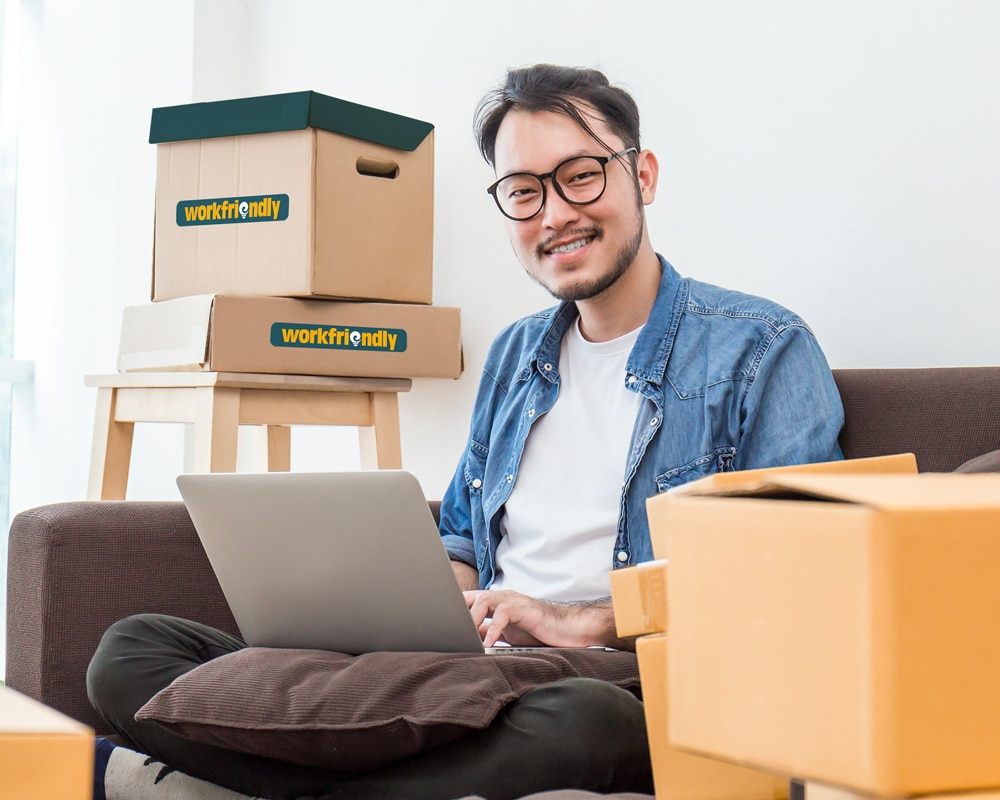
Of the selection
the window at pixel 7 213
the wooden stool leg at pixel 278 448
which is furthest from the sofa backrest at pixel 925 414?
the window at pixel 7 213

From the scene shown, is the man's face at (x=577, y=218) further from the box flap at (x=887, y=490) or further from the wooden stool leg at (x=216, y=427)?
the box flap at (x=887, y=490)

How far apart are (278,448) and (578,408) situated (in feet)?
3.36

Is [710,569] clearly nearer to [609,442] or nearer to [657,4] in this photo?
[609,442]

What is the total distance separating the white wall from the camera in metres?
1.46

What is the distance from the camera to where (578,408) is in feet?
4.79

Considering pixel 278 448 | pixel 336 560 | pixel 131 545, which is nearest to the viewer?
pixel 336 560

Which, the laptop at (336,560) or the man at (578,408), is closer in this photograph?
the laptop at (336,560)

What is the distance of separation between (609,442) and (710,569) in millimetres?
829

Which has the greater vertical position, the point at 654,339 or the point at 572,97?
the point at 572,97

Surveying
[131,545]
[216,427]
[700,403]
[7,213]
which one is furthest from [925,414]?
[7,213]

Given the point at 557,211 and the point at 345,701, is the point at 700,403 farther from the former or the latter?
the point at 345,701

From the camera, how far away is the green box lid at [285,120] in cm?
183

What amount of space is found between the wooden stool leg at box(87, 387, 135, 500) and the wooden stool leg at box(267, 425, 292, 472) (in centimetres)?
28

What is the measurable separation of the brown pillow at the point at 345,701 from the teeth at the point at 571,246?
0.61m
